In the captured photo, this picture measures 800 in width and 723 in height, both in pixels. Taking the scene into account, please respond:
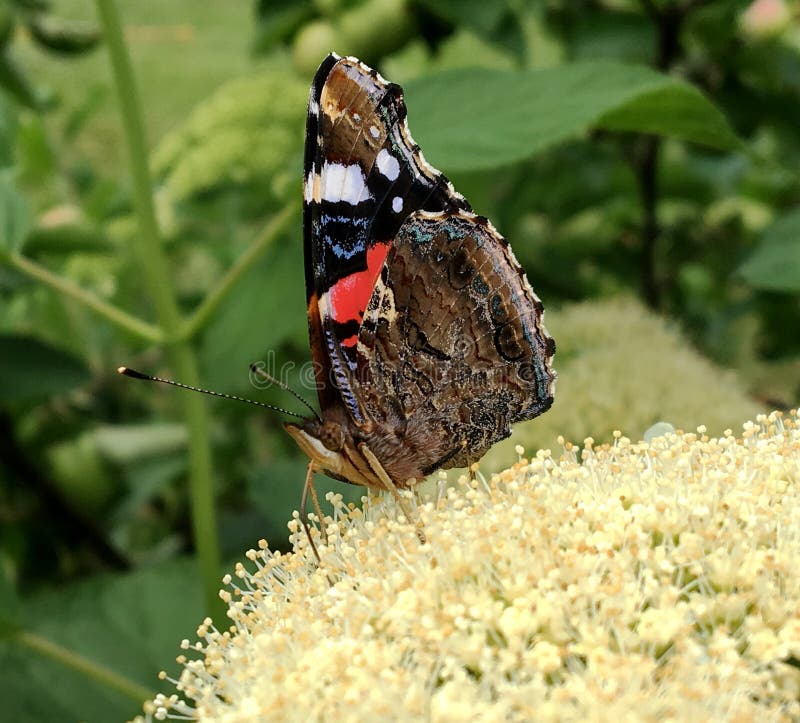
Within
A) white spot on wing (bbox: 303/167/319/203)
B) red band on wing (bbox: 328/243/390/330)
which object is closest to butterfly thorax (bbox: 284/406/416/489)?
red band on wing (bbox: 328/243/390/330)

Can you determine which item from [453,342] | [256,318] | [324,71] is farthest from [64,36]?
[453,342]

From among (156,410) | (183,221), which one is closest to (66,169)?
(183,221)

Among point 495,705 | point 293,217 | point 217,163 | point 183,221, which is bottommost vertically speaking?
point 495,705

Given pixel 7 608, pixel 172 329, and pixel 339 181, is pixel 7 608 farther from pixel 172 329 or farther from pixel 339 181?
pixel 339 181

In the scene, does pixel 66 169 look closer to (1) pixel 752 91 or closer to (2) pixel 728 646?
(1) pixel 752 91

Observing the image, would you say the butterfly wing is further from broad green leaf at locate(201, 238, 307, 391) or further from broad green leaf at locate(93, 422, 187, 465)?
broad green leaf at locate(93, 422, 187, 465)
